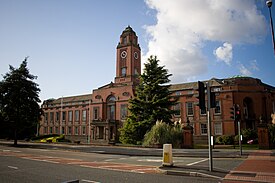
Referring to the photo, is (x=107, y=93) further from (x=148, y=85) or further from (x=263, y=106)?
(x=263, y=106)

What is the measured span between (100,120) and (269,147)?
121 feet

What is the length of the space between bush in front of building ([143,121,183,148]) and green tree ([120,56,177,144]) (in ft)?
11.1

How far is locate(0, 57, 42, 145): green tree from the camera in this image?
33438mm

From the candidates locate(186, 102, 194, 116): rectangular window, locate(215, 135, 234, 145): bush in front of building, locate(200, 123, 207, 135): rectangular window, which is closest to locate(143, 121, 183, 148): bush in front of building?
locate(215, 135, 234, 145): bush in front of building

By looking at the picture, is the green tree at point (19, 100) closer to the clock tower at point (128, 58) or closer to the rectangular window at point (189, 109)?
the clock tower at point (128, 58)

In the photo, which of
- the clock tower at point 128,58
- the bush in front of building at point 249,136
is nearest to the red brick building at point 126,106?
the clock tower at point 128,58

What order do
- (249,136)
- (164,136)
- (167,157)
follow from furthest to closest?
(249,136), (164,136), (167,157)

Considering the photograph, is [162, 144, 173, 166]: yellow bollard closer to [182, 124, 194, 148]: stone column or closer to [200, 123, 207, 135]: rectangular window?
[182, 124, 194, 148]: stone column

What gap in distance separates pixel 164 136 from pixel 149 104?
22.1 feet

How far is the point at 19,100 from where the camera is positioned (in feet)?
112

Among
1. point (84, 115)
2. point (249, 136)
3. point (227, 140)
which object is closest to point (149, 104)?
point (227, 140)

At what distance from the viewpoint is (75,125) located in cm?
6400

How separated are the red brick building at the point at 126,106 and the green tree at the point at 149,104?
33.5 ft

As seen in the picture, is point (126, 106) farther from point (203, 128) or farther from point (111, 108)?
point (203, 128)
